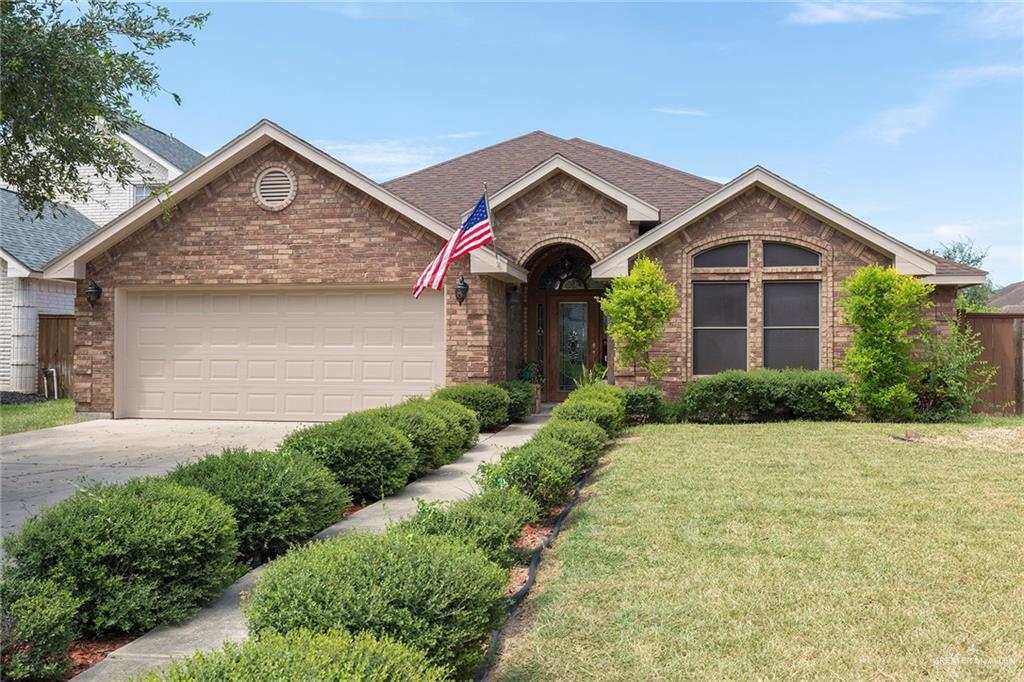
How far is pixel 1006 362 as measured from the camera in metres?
16.2

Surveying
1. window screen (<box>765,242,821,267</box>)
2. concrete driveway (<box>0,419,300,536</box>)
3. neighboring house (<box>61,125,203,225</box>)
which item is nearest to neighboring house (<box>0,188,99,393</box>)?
neighboring house (<box>61,125,203,225</box>)

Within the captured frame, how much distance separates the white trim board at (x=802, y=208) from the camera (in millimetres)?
14789

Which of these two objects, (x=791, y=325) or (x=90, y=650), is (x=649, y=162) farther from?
(x=90, y=650)

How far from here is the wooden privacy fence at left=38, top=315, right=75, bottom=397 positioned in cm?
2194

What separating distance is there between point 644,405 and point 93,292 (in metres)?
10.7

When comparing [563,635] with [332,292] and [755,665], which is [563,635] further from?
[332,292]

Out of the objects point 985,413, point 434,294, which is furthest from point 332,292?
point 985,413

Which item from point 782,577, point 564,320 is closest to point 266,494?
point 782,577

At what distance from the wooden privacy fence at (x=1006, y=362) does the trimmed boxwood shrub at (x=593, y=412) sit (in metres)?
8.54

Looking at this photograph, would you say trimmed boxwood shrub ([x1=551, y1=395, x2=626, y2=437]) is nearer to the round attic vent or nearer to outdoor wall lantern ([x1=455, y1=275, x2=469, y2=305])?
outdoor wall lantern ([x1=455, y1=275, x2=469, y2=305])

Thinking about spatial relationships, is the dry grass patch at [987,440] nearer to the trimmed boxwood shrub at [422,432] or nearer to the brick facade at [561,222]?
the brick facade at [561,222]

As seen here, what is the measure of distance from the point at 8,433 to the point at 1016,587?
48.4 ft

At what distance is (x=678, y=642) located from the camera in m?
4.33

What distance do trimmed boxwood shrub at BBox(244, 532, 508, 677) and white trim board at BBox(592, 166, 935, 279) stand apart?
12.0m
